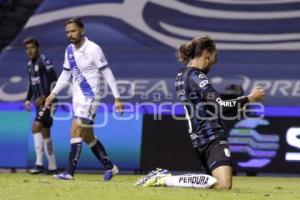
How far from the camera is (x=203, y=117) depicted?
808 centimetres

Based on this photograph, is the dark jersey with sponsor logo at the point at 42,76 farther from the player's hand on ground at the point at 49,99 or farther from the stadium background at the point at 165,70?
the player's hand on ground at the point at 49,99

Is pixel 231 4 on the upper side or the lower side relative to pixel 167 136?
upper

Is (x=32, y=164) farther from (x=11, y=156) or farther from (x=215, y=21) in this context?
(x=215, y=21)

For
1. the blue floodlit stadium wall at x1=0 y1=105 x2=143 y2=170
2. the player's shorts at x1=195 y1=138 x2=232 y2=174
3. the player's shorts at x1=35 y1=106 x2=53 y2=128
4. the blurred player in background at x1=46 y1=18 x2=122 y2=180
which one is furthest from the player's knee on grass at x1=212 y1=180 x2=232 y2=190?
the blue floodlit stadium wall at x1=0 y1=105 x2=143 y2=170

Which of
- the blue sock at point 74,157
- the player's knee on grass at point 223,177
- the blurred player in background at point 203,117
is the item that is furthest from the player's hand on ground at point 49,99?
the player's knee on grass at point 223,177

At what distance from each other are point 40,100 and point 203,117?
18.3ft

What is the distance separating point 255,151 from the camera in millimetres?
13438

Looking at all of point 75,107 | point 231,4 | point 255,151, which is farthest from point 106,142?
point 231,4

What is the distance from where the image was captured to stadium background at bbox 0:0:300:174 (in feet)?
44.3

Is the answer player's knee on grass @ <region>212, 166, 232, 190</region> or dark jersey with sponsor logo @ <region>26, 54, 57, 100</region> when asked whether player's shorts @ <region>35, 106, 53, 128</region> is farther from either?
player's knee on grass @ <region>212, 166, 232, 190</region>

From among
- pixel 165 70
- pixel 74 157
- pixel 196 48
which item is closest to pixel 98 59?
pixel 74 157

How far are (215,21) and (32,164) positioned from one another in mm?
5713

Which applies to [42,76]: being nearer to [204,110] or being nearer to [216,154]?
[204,110]

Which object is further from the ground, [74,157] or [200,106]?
[200,106]
